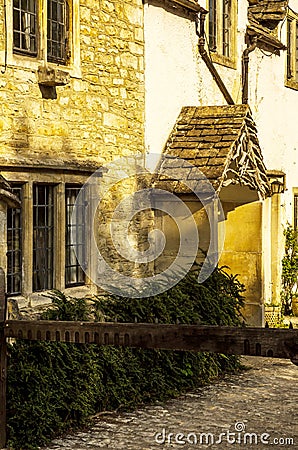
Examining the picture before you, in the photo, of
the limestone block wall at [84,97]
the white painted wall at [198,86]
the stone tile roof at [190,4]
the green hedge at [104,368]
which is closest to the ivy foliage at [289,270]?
the white painted wall at [198,86]

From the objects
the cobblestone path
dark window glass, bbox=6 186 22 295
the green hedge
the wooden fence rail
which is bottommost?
the cobblestone path

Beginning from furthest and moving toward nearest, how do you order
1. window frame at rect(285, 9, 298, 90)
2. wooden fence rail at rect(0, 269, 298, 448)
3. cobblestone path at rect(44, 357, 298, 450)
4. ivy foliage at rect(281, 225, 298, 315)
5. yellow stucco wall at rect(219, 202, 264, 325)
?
window frame at rect(285, 9, 298, 90) < ivy foliage at rect(281, 225, 298, 315) < yellow stucco wall at rect(219, 202, 264, 325) < cobblestone path at rect(44, 357, 298, 450) < wooden fence rail at rect(0, 269, 298, 448)

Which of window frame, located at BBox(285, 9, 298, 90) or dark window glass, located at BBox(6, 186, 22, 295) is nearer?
dark window glass, located at BBox(6, 186, 22, 295)

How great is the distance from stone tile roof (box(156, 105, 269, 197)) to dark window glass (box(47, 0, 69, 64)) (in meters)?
2.43

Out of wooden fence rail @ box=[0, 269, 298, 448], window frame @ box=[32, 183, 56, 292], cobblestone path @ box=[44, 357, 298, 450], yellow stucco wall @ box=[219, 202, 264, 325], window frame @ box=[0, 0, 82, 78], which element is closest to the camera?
wooden fence rail @ box=[0, 269, 298, 448]

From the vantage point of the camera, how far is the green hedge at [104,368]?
7.56 metres

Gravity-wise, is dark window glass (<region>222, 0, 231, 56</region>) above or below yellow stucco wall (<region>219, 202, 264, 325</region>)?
above

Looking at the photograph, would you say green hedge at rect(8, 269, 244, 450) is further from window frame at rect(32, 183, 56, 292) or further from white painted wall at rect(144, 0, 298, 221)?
white painted wall at rect(144, 0, 298, 221)

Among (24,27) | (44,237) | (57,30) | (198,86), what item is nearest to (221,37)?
(198,86)

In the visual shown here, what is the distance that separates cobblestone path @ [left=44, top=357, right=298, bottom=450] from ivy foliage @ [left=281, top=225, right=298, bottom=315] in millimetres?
6093

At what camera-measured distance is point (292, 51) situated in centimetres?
1734

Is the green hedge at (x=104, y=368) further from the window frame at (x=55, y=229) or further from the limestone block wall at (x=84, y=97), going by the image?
the limestone block wall at (x=84, y=97)

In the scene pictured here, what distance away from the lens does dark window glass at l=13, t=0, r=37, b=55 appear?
9047 millimetres

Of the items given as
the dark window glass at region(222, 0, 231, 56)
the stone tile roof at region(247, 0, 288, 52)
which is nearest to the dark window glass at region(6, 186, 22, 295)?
the dark window glass at region(222, 0, 231, 56)
